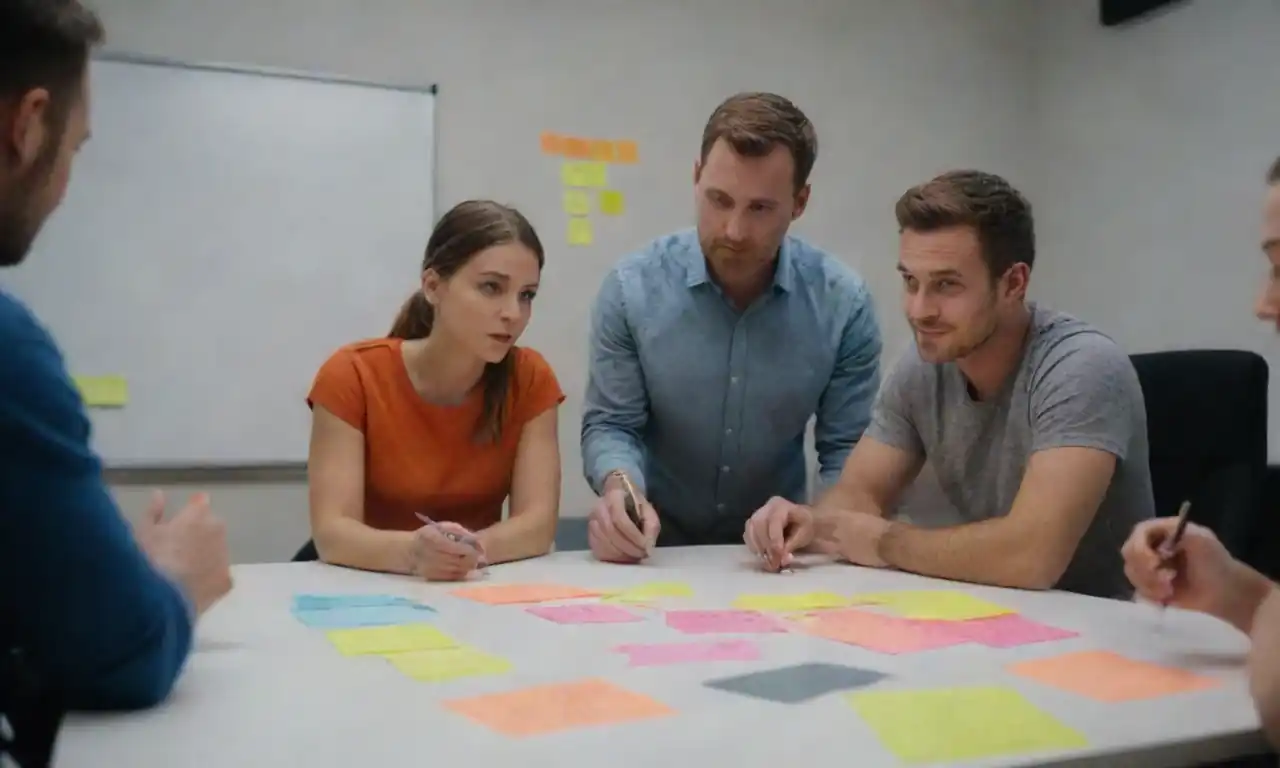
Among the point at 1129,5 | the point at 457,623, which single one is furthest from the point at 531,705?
the point at 1129,5

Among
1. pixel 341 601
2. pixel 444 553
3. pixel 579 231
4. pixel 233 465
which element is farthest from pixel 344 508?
pixel 579 231

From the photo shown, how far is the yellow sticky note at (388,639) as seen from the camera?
1050 millimetres

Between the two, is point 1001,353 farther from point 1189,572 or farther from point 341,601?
point 341,601

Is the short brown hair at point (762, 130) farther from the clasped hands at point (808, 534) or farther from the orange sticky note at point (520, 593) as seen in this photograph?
the orange sticky note at point (520, 593)

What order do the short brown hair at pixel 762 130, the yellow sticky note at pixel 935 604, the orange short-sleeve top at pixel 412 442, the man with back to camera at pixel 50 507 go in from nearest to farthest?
the man with back to camera at pixel 50 507 → the yellow sticky note at pixel 935 604 → the orange short-sleeve top at pixel 412 442 → the short brown hair at pixel 762 130

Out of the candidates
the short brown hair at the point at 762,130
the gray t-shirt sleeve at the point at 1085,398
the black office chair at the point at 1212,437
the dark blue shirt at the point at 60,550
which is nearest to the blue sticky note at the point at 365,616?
the dark blue shirt at the point at 60,550

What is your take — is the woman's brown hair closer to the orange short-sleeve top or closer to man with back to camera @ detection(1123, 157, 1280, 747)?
the orange short-sleeve top

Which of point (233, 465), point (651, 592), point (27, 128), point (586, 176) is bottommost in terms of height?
point (233, 465)

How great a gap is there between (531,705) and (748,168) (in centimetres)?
130

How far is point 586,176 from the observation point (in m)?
3.22

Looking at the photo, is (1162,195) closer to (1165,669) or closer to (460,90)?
(460,90)

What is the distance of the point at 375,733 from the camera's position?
0.79 m

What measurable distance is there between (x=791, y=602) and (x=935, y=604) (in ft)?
0.60

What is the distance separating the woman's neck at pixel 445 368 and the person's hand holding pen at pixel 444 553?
0.42 metres
